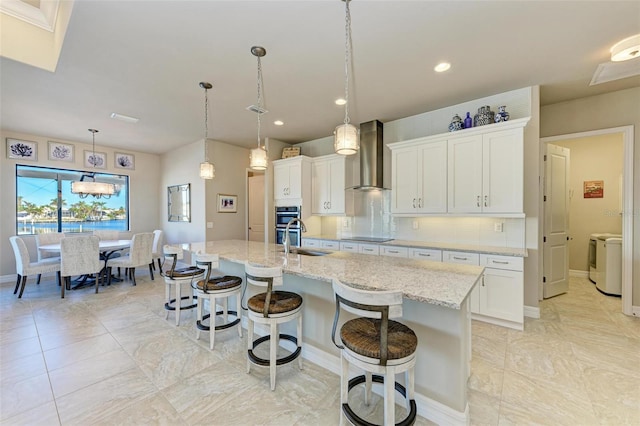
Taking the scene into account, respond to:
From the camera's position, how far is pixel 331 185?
4.70m

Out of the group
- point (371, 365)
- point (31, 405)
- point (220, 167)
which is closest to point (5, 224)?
point (220, 167)

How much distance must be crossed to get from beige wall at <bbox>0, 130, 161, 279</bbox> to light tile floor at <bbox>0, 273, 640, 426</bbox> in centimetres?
274

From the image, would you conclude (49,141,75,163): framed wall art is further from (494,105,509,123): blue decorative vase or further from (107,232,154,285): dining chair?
(494,105,509,123): blue decorative vase

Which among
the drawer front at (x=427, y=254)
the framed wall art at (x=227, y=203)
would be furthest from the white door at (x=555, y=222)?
the framed wall art at (x=227, y=203)

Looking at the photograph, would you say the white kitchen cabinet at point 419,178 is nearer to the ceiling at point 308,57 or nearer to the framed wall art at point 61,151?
the ceiling at point 308,57

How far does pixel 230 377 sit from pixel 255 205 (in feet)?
15.2

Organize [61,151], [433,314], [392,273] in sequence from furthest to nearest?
[61,151], [392,273], [433,314]

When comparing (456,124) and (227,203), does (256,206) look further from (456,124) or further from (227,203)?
(456,124)

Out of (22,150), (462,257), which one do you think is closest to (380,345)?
(462,257)

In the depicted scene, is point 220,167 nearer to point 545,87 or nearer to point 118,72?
point 118,72

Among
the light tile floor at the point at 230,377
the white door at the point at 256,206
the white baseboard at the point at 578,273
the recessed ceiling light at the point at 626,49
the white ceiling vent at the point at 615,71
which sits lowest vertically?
the light tile floor at the point at 230,377

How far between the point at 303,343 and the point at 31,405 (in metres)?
1.94

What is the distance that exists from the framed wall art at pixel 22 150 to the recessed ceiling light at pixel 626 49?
8923 millimetres

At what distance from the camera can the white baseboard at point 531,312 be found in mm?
3145
